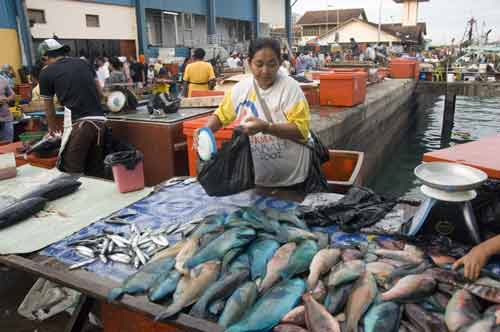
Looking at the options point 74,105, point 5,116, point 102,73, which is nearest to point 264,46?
point 74,105

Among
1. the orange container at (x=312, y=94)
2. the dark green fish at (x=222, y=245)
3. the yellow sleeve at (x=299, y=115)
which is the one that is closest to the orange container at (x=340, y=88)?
the orange container at (x=312, y=94)

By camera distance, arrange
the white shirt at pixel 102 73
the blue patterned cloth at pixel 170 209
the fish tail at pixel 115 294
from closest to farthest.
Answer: the fish tail at pixel 115 294
the blue patterned cloth at pixel 170 209
the white shirt at pixel 102 73

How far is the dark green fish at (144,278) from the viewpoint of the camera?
2029mm

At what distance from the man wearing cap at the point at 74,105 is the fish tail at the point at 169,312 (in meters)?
3.34

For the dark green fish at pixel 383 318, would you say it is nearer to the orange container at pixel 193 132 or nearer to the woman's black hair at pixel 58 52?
the orange container at pixel 193 132

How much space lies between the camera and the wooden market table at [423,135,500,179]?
8.74 feet

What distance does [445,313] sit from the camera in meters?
1.67

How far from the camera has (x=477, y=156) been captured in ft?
9.57

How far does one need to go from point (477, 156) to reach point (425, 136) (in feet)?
55.5

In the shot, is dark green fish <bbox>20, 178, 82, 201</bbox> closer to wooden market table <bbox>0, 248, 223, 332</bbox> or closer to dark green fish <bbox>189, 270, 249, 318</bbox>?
wooden market table <bbox>0, 248, 223, 332</bbox>

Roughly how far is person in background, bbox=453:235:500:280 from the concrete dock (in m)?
2.24

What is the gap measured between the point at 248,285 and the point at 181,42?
22272 mm

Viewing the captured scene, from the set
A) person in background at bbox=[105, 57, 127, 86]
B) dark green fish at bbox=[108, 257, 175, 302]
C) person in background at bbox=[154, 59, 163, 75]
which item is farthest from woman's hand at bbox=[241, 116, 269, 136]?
person in background at bbox=[154, 59, 163, 75]

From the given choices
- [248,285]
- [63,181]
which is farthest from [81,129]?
[248,285]
